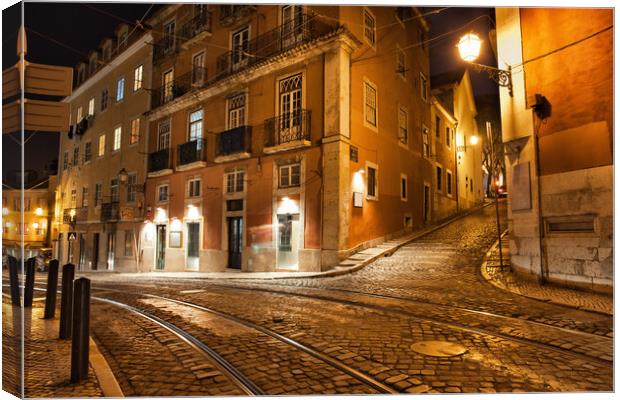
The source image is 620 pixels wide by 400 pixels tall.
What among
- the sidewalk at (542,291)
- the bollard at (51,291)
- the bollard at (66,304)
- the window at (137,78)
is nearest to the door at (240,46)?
the window at (137,78)

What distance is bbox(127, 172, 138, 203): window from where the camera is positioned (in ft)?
42.1

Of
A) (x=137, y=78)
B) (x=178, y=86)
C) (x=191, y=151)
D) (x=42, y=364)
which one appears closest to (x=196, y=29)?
(x=178, y=86)

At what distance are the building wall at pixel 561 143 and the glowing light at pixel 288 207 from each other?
566cm

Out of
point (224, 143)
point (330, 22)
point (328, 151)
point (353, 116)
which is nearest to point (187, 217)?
point (224, 143)

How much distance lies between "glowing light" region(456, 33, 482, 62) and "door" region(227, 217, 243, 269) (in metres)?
7.93

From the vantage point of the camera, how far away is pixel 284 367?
12.1ft

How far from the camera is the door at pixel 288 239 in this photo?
36.8ft

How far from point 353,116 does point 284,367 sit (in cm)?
1020

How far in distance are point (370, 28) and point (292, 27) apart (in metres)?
3.09

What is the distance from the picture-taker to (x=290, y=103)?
12.4m

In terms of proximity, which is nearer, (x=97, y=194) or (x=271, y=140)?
(x=97, y=194)

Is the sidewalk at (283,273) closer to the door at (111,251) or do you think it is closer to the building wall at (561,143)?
the door at (111,251)

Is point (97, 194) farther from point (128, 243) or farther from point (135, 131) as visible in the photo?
point (135, 131)

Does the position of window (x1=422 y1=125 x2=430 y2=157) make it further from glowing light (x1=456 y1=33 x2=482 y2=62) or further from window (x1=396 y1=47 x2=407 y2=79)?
glowing light (x1=456 y1=33 x2=482 y2=62)
